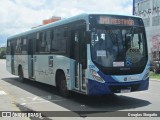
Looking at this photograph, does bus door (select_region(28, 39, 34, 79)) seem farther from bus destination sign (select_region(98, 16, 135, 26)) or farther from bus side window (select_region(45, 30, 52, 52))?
bus destination sign (select_region(98, 16, 135, 26))

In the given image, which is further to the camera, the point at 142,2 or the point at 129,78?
the point at 142,2

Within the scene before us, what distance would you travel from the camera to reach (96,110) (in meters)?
11.0

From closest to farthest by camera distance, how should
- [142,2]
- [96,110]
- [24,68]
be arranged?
[96,110]
[24,68]
[142,2]

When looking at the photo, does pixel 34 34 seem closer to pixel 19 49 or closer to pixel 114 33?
pixel 19 49

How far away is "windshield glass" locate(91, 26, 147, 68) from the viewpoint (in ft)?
37.3

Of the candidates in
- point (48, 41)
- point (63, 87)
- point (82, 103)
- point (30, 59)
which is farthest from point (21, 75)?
point (82, 103)

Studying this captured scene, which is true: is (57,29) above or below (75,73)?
above

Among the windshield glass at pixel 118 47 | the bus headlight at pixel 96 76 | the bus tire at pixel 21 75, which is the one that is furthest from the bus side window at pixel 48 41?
the bus tire at pixel 21 75

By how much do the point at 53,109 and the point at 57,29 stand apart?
4.12 m

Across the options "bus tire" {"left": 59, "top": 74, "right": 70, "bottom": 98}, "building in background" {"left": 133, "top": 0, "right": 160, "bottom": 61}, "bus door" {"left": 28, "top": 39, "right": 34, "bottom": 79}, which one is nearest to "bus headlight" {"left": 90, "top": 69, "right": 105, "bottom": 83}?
"bus tire" {"left": 59, "top": 74, "right": 70, "bottom": 98}

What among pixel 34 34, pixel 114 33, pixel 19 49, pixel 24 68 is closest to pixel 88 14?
pixel 114 33

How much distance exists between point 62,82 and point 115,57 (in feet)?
10.1

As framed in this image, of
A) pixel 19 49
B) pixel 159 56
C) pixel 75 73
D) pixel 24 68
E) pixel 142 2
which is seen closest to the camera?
pixel 75 73

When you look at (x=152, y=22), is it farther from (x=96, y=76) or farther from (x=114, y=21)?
(x=96, y=76)
